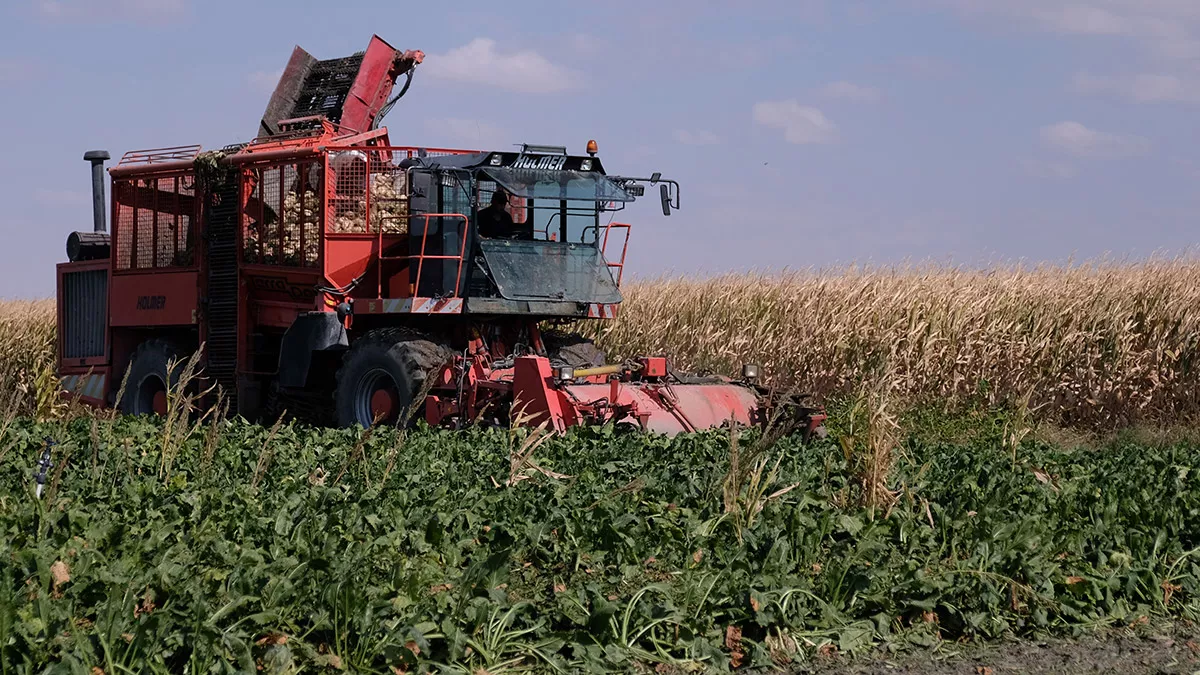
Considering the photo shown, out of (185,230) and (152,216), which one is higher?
(152,216)

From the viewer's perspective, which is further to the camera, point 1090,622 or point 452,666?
point 1090,622

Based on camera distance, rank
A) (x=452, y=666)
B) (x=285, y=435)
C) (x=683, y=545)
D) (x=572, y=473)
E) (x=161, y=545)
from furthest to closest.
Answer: (x=285, y=435), (x=572, y=473), (x=683, y=545), (x=161, y=545), (x=452, y=666)

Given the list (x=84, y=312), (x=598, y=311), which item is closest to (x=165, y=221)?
(x=84, y=312)

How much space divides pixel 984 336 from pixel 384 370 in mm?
7738

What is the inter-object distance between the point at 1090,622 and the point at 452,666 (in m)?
3.07

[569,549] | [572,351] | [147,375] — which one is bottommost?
[147,375]

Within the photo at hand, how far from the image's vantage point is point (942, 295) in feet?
54.4

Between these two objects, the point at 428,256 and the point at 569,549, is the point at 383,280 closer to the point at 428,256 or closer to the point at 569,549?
the point at 428,256

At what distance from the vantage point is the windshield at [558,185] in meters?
12.2

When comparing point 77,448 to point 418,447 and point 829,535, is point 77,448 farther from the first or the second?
point 829,535

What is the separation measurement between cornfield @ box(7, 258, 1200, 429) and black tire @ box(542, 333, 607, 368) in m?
2.02

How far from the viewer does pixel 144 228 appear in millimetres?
15156

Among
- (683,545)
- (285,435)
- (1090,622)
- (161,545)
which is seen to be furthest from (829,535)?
(285,435)

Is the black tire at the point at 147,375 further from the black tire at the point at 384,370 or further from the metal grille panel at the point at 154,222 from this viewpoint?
the black tire at the point at 384,370
